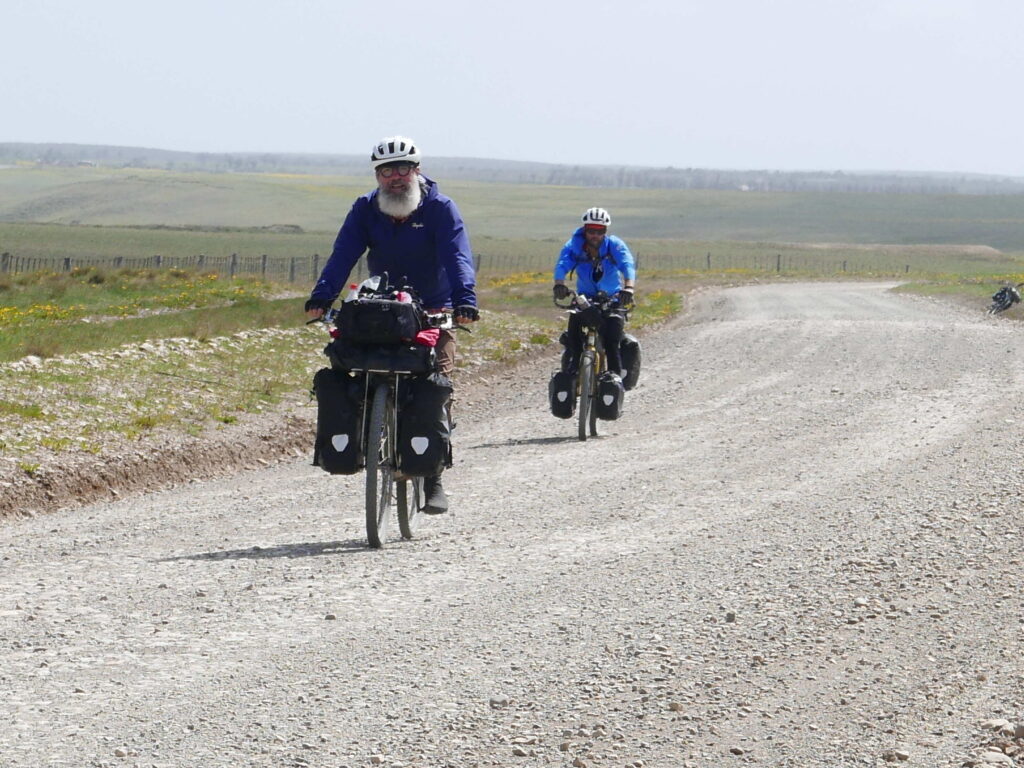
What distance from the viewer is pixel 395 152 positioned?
8.16m

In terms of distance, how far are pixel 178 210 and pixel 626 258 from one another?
610 feet

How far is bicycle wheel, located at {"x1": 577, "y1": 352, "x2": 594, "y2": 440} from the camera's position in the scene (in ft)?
44.5

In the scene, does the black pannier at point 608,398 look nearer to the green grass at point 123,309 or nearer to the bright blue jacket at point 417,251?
the bright blue jacket at point 417,251

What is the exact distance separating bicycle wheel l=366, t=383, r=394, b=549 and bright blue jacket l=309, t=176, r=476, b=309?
70 cm

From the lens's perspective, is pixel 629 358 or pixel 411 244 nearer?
pixel 411 244

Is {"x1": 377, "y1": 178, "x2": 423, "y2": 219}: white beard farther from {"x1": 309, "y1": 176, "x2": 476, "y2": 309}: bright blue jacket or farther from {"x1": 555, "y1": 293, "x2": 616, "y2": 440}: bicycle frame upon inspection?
{"x1": 555, "y1": 293, "x2": 616, "y2": 440}: bicycle frame

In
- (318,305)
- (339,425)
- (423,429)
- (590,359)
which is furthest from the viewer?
(590,359)

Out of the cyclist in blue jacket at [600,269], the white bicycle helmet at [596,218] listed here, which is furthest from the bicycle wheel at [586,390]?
the white bicycle helmet at [596,218]

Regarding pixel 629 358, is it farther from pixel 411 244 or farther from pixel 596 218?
pixel 411 244

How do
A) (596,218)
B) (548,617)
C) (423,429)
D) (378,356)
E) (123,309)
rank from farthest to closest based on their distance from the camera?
(123,309) → (596,218) → (423,429) → (378,356) → (548,617)

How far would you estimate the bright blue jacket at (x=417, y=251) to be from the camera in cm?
830

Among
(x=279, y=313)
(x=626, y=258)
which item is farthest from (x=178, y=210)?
(x=626, y=258)

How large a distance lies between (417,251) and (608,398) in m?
5.58

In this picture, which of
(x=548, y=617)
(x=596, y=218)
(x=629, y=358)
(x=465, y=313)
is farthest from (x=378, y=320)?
(x=629, y=358)
